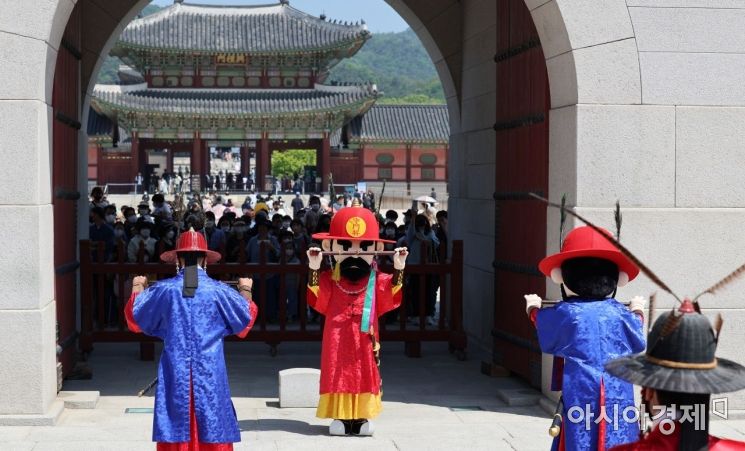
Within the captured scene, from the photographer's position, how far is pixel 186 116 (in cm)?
4328

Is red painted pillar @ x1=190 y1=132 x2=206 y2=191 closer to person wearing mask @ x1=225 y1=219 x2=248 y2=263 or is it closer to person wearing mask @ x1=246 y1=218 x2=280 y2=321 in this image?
person wearing mask @ x1=225 y1=219 x2=248 y2=263

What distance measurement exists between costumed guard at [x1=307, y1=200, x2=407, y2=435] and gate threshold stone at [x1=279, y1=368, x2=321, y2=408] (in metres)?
0.90

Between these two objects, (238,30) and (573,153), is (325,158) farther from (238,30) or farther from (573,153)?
(573,153)

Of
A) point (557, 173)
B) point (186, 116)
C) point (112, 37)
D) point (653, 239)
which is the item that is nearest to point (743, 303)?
point (653, 239)

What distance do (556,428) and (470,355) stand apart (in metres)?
5.35

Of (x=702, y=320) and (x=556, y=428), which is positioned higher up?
(x=702, y=320)

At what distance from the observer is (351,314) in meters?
6.75

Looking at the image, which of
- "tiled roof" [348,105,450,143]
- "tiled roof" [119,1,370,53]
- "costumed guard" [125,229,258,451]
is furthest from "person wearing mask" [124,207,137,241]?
"tiled roof" [348,105,450,143]

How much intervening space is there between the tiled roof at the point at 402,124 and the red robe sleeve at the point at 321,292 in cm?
4039

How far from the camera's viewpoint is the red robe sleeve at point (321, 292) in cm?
677

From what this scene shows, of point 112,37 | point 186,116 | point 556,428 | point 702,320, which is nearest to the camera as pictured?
point 702,320

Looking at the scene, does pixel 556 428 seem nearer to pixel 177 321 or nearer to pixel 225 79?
pixel 177 321

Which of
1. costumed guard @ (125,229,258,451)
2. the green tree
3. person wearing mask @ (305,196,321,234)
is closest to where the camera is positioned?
costumed guard @ (125,229,258,451)

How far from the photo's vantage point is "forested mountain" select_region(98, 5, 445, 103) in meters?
138
